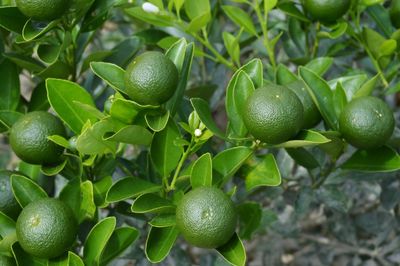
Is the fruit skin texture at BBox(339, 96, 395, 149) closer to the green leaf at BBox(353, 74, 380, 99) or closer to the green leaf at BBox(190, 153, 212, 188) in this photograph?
the green leaf at BBox(353, 74, 380, 99)

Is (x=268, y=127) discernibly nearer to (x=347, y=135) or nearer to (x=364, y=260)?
(x=347, y=135)

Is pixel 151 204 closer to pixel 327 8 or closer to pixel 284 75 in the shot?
pixel 284 75

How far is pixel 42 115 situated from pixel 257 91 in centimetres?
48

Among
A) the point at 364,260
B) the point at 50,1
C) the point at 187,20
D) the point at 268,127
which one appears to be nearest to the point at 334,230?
the point at 364,260

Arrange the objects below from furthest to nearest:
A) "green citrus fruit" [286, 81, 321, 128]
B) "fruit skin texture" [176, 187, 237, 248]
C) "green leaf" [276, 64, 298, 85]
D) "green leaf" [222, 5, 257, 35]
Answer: "green leaf" [222, 5, 257, 35] < "green leaf" [276, 64, 298, 85] < "green citrus fruit" [286, 81, 321, 128] < "fruit skin texture" [176, 187, 237, 248]

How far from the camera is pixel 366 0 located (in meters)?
1.69

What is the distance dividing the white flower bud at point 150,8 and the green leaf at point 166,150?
0.34m

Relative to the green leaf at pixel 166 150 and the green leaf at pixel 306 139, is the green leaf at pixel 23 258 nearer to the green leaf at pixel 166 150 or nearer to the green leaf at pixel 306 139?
the green leaf at pixel 166 150

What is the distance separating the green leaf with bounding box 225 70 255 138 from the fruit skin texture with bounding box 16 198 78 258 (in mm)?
416

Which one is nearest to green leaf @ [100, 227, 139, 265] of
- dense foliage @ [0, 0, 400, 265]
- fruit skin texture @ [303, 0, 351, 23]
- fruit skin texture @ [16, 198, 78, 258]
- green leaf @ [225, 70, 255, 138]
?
dense foliage @ [0, 0, 400, 265]

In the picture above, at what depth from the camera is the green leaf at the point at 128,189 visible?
1365 mm

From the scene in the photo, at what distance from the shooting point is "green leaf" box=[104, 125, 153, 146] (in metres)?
1.32

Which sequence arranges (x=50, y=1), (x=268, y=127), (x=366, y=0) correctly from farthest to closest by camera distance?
(x=366, y=0)
(x=50, y=1)
(x=268, y=127)

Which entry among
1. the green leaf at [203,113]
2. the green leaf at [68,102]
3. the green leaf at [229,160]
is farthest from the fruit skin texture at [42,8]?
the green leaf at [229,160]
